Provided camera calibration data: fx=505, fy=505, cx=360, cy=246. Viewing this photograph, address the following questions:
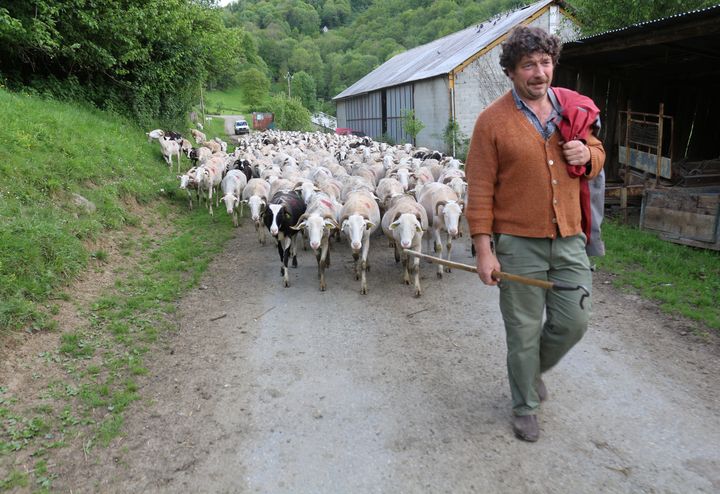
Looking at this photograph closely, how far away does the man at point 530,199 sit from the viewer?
10.8ft

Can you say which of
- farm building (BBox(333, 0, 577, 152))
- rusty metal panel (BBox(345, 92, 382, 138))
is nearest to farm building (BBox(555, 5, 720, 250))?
farm building (BBox(333, 0, 577, 152))

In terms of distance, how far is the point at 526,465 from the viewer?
3.46m

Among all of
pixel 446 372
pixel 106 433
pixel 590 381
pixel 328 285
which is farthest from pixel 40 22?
pixel 590 381

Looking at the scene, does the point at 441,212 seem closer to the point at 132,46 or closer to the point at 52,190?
the point at 52,190

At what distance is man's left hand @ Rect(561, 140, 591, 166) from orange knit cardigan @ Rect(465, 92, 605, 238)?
0.07 m

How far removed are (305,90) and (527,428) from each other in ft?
298

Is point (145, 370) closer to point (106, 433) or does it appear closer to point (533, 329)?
point (106, 433)

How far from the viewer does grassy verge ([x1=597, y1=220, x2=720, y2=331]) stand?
20.3 feet

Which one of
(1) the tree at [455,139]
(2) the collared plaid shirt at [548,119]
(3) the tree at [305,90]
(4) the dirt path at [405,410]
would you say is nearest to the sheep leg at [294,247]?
(4) the dirt path at [405,410]

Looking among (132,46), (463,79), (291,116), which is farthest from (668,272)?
(291,116)

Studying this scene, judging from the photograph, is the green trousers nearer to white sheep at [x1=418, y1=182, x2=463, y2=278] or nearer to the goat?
white sheep at [x1=418, y1=182, x2=463, y2=278]

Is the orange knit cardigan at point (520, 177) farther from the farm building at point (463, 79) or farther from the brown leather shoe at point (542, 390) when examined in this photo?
the farm building at point (463, 79)

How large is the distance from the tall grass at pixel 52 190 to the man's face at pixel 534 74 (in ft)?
17.8

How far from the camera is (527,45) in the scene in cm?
316
